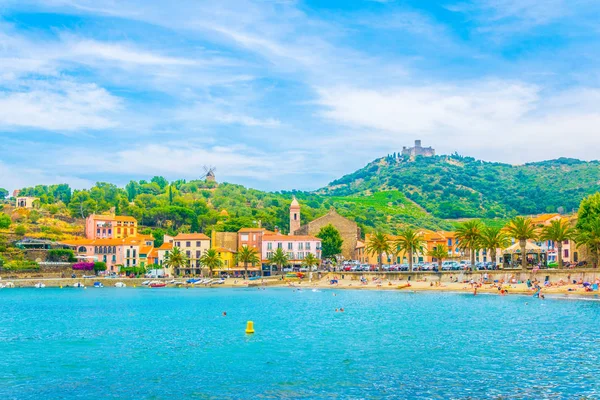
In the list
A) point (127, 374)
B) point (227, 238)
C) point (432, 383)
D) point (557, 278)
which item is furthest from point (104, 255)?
point (432, 383)

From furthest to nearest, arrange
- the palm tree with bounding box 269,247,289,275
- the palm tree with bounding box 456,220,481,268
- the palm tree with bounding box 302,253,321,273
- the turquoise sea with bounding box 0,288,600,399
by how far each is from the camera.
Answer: the palm tree with bounding box 269,247,289,275 < the palm tree with bounding box 302,253,321,273 < the palm tree with bounding box 456,220,481,268 < the turquoise sea with bounding box 0,288,600,399

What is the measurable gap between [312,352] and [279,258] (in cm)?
7339

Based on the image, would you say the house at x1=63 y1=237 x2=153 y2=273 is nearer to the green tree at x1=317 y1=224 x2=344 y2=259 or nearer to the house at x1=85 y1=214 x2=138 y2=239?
the house at x1=85 y1=214 x2=138 y2=239

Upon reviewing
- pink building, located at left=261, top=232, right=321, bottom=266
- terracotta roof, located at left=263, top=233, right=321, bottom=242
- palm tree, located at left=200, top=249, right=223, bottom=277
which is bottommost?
palm tree, located at left=200, top=249, right=223, bottom=277

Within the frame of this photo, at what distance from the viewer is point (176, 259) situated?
108938 mm

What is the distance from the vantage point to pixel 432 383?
26.9m

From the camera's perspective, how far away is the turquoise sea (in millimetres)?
26297

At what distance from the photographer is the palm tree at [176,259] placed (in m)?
109

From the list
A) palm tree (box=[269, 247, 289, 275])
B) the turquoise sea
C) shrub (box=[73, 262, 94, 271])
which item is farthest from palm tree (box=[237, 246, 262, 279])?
the turquoise sea

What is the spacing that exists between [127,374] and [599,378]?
838 inches

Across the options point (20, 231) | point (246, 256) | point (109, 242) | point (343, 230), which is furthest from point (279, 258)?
point (20, 231)

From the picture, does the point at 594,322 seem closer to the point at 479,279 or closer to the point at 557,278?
the point at 557,278

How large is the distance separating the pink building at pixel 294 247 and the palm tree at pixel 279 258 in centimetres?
135

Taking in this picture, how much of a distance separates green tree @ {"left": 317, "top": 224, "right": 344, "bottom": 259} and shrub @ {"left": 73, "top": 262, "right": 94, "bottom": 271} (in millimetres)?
43254
